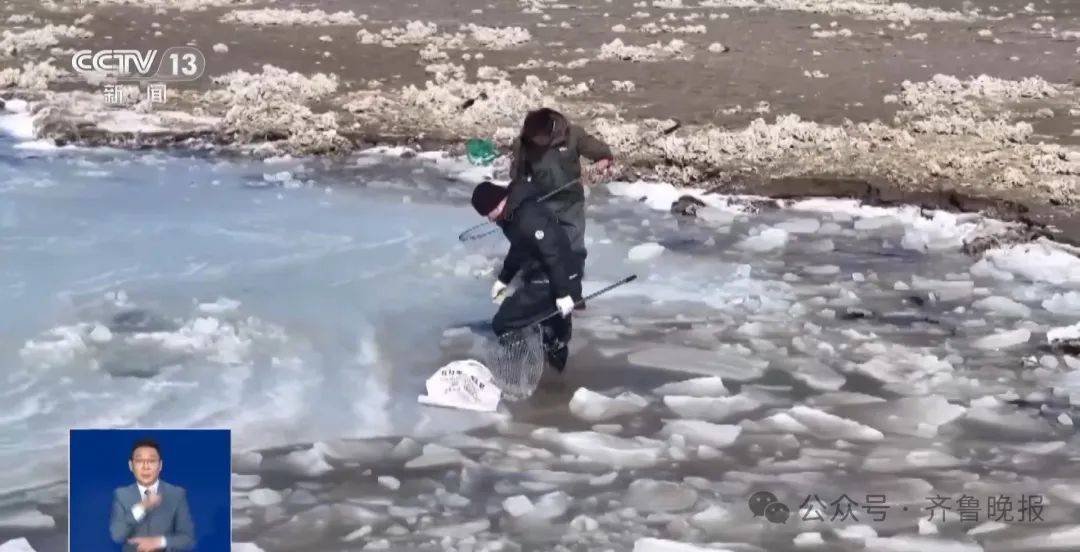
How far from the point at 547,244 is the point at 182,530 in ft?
8.42

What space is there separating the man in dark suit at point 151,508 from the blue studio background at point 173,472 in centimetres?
2

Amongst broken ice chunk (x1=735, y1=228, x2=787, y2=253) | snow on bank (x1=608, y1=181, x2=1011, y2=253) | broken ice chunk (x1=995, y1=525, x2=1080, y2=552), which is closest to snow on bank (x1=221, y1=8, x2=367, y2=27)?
snow on bank (x1=608, y1=181, x2=1011, y2=253)

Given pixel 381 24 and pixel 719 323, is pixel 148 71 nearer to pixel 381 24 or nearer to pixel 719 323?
pixel 381 24

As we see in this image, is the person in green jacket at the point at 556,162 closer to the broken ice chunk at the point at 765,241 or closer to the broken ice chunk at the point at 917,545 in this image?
the broken ice chunk at the point at 917,545

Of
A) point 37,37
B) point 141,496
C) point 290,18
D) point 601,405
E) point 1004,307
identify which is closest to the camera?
point 141,496

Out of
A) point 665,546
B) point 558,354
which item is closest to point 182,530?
point 665,546

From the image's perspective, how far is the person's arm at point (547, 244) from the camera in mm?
5141

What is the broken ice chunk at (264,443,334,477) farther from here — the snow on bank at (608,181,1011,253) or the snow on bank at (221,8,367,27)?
the snow on bank at (221,8,367,27)

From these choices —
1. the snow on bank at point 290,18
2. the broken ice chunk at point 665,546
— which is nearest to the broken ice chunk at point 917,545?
the broken ice chunk at point 665,546

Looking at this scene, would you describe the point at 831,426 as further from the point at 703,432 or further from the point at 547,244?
the point at 547,244

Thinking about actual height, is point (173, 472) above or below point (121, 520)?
above

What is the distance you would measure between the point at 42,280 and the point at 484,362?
3.19 metres

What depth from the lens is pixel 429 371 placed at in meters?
5.77

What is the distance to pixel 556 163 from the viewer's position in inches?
231
